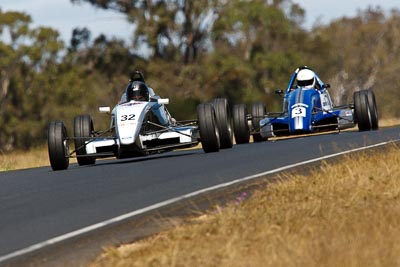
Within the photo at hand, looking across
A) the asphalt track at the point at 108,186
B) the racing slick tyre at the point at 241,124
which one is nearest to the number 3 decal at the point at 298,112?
the racing slick tyre at the point at 241,124

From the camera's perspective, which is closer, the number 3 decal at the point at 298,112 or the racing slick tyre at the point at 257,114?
the number 3 decal at the point at 298,112

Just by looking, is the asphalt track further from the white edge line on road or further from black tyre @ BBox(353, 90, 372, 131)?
black tyre @ BBox(353, 90, 372, 131)

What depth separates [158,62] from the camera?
174 ft

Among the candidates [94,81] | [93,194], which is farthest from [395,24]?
[93,194]

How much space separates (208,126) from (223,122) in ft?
3.70

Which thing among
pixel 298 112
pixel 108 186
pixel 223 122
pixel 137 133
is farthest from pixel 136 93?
pixel 108 186

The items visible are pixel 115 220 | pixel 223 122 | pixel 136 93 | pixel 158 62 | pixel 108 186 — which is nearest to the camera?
pixel 115 220

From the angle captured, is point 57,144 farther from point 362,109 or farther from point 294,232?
point 294,232

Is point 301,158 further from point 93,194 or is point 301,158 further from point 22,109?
point 22,109

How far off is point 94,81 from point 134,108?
124 ft

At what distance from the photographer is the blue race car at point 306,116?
76.0 feet

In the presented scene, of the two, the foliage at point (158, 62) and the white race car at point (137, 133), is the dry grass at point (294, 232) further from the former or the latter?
the foliage at point (158, 62)

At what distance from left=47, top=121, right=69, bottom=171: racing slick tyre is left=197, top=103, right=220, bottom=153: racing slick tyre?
2245 millimetres

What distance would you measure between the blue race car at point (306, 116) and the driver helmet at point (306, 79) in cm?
12
